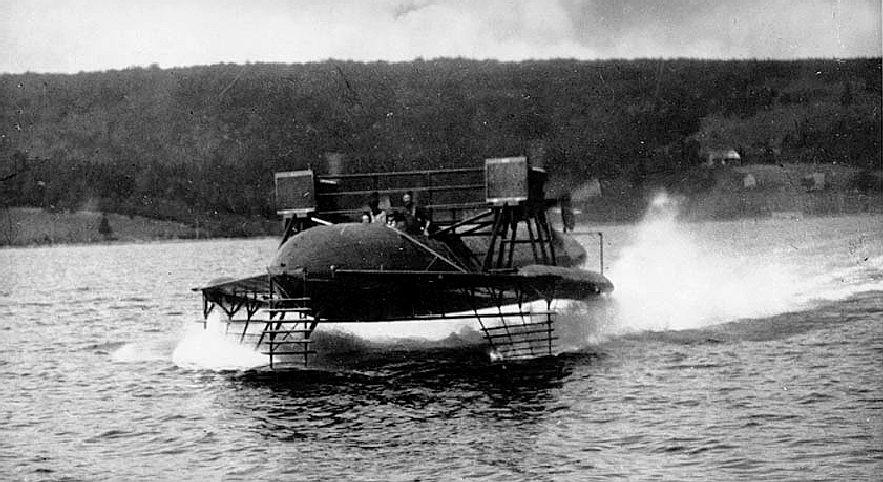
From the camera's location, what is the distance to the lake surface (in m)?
15.6

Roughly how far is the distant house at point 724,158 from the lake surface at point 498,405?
319 feet

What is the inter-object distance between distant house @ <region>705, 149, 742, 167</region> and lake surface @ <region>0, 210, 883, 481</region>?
97220 millimetres

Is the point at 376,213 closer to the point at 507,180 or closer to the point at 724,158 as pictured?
the point at 507,180

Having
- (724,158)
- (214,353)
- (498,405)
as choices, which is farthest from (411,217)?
(724,158)

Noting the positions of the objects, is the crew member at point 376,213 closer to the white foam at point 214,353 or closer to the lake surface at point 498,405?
the lake surface at point 498,405

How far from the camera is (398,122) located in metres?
117

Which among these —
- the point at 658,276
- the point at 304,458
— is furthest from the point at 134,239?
the point at 304,458

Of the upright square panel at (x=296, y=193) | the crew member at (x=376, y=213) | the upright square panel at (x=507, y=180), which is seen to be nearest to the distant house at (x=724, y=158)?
the upright square panel at (x=507, y=180)

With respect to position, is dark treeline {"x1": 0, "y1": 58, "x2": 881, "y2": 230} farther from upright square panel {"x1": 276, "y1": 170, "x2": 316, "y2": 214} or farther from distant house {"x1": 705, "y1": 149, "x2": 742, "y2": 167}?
upright square panel {"x1": 276, "y1": 170, "x2": 316, "y2": 214}

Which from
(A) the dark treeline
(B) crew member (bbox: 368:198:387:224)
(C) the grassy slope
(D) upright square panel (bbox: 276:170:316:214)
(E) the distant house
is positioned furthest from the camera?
(C) the grassy slope

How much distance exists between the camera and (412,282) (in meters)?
23.4

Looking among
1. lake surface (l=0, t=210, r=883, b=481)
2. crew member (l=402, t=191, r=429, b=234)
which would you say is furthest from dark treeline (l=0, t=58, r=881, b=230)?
crew member (l=402, t=191, r=429, b=234)

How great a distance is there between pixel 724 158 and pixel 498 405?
396 feet

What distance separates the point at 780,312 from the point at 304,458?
24.6 m
